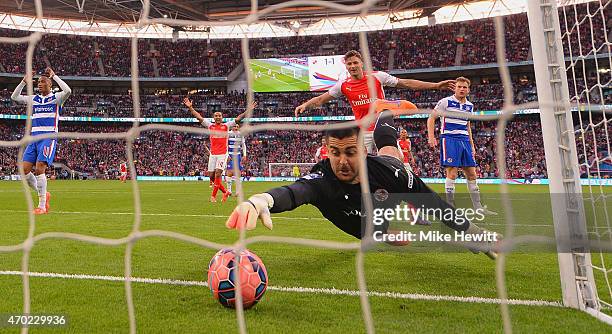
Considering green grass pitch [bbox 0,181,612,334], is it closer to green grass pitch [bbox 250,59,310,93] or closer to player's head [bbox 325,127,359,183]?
player's head [bbox 325,127,359,183]

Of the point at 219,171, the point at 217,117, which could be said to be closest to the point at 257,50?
the point at 219,171

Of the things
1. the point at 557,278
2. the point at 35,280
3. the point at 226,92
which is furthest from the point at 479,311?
the point at 226,92

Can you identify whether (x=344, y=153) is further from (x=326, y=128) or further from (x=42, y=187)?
(x=42, y=187)

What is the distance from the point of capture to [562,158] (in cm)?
255

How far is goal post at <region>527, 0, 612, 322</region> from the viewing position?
2.53 meters

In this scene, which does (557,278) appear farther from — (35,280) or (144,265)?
(35,280)

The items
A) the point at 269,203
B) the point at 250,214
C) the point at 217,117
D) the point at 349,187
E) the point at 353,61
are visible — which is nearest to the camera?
the point at 250,214

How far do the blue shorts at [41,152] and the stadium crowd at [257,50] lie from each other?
3016cm

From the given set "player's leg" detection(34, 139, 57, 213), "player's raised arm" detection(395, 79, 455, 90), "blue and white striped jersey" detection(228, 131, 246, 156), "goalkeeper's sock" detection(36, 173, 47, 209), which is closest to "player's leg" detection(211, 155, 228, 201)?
"blue and white striped jersey" detection(228, 131, 246, 156)

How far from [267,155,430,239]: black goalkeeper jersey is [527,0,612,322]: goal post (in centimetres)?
96

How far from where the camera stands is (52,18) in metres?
35.0

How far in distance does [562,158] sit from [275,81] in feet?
100

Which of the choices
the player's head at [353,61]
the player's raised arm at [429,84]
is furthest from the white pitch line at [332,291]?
the player's head at [353,61]

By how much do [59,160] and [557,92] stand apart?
1370 inches
